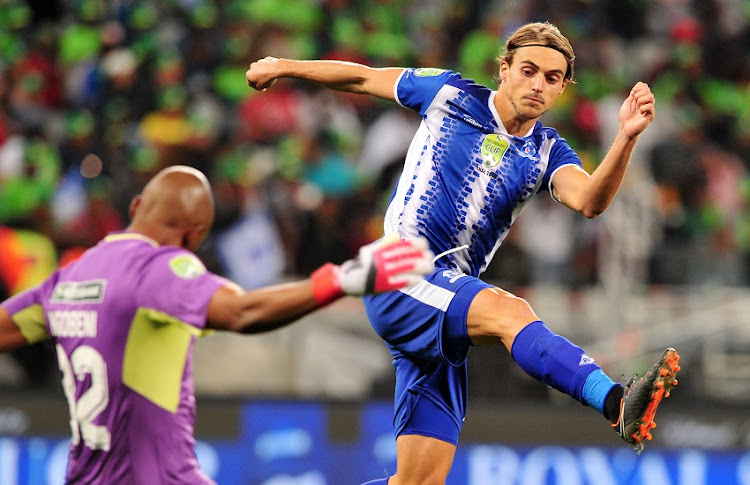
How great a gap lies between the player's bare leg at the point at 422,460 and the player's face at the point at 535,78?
5.36 ft

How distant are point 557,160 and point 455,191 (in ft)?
1.68

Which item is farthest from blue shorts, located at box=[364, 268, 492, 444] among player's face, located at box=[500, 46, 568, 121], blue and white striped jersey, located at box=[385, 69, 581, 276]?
player's face, located at box=[500, 46, 568, 121]

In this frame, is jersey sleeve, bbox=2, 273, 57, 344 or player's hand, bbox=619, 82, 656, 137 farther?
player's hand, bbox=619, 82, 656, 137

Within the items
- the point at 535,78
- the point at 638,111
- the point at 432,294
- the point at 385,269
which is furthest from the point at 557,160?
the point at 385,269

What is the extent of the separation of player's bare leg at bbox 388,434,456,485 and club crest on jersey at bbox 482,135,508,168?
1.35 meters

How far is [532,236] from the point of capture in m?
11.0

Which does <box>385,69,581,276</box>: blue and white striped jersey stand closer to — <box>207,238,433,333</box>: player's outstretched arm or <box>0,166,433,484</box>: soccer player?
<box>0,166,433,484</box>: soccer player

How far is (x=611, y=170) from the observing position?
530cm

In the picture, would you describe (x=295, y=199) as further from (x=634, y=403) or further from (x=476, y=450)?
(x=634, y=403)

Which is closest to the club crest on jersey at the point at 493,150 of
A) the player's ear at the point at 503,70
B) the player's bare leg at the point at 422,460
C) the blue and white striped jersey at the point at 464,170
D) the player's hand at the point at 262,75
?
the blue and white striped jersey at the point at 464,170

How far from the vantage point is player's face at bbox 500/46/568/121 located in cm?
561

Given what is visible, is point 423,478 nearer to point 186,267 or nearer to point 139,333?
point 139,333

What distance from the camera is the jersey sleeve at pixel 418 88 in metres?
5.89

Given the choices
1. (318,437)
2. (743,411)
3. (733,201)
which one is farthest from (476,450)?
(733,201)
